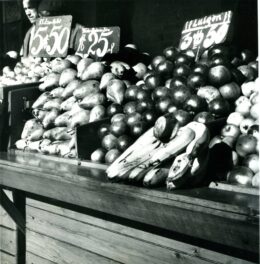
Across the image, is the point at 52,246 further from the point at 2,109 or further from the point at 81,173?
the point at 2,109

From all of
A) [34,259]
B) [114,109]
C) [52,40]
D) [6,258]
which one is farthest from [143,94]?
[52,40]

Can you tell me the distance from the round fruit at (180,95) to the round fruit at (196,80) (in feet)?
0.30

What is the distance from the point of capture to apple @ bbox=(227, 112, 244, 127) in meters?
2.59

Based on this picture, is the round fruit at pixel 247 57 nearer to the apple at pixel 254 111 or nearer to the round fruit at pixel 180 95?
the round fruit at pixel 180 95

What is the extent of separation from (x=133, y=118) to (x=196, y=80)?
500 millimetres

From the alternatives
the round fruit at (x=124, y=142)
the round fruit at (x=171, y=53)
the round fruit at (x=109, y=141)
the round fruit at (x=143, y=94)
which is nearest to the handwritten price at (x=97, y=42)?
the round fruit at (x=171, y=53)

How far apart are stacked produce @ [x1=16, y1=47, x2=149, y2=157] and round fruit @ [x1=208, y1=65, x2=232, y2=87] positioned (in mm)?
818

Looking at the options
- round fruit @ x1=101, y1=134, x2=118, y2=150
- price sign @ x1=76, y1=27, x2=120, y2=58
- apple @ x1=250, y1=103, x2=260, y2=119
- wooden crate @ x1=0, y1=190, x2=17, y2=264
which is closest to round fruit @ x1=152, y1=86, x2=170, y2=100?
round fruit @ x1=101, y1=134, x2=118, y2=150

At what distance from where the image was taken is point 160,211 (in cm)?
206

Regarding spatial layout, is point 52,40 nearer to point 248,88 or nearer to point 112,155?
point 112,155

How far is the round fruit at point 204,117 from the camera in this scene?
2615mm

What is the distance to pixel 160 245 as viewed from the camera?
91.1 inches

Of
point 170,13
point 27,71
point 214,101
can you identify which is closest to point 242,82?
point 214,101

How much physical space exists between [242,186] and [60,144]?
1623 mm
